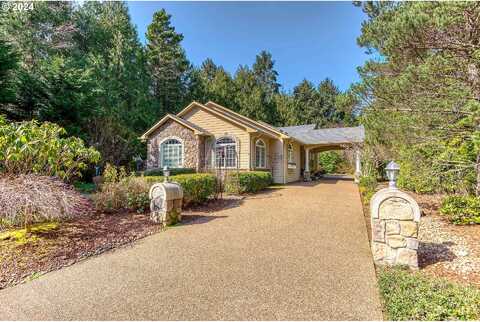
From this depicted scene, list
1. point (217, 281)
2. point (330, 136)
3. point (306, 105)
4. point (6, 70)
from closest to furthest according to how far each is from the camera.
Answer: point (217, 281)
point (6, 70)
point (330, 136)
point (306, 105)

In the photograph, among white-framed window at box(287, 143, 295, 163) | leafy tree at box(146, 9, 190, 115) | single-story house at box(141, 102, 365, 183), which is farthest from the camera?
leafy tree at box(146, 9, 190, 115)

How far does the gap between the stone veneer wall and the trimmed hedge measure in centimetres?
634

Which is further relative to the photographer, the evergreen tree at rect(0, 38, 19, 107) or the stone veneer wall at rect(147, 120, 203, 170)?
the stone veneer wall at rect(147, 120, 203, 170)

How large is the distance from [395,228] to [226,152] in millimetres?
12167

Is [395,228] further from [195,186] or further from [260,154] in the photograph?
[260,154]

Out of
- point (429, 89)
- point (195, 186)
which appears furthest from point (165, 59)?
point (429, 89)

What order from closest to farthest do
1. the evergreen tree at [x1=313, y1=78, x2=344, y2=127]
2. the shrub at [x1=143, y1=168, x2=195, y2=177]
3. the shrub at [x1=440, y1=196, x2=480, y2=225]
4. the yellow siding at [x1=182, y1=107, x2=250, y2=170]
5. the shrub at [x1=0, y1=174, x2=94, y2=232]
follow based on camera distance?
the shrub at [x1=0, y1=174, x2=94, y2=232] → the shrub at [x1=440, y1=196, x2=480, y2=225] → the shrub at [x1=143, y1=168, x2=195, y2=177] → the yellow siding at [x1=182, y1=107, x2=250, y2=170] → the evergreen tree at [x1=313, y1=78, x2=344, y2=127]

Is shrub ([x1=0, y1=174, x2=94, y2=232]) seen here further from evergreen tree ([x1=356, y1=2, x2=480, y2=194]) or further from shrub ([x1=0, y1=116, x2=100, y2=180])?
evergreen tree ([x1=356, y1=2, x2=480, y2=194])

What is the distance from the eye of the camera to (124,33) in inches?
971

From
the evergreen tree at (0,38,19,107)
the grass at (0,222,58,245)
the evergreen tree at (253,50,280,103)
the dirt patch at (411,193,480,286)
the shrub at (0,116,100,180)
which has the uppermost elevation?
the evergreen tree at (253,50,280,103)

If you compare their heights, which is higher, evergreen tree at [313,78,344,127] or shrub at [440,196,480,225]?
evergreen tree at [313,78,344,127]

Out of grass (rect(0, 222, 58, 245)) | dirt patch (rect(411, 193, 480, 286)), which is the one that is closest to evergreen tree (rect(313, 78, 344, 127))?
dirt patch (rect(411, 193, 480, 286))

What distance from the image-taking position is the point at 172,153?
16.2m

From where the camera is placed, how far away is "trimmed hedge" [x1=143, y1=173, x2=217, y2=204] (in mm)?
7984
